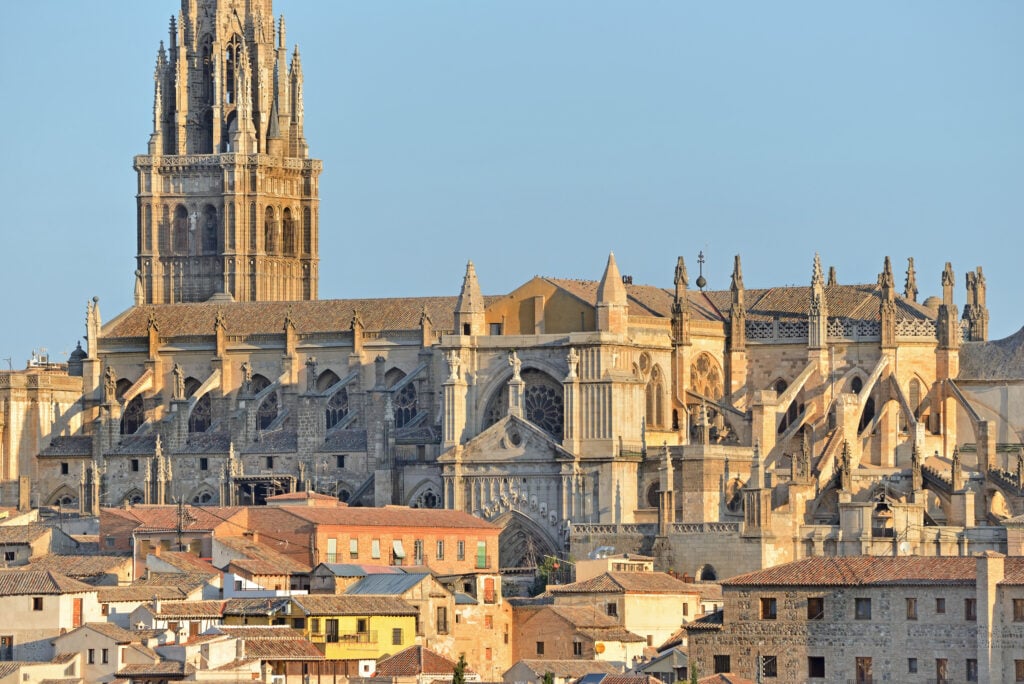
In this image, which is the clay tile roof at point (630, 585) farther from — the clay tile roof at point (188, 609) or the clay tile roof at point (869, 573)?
the clay tile roof at point (188, 609)

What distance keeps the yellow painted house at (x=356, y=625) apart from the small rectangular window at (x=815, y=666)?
12659 millimetres

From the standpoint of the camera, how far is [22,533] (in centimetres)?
11244

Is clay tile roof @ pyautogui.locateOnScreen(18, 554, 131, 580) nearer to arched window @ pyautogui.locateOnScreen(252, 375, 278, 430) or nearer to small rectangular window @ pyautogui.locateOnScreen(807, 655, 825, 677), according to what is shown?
small rectangular window @ pyautogui.locateOnScreen(807, 655, 825, 677)

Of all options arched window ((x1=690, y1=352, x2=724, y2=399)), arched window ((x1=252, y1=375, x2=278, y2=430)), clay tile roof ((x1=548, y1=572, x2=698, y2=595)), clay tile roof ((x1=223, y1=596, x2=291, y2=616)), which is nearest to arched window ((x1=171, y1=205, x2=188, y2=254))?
arched window ((x1=252, y1=375, x2=278, y2=430))

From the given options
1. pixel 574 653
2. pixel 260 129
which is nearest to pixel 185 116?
pixel 260 129

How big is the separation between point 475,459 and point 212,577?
20270 mm

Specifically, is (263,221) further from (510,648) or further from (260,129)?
(510,648)

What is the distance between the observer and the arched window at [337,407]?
420ft

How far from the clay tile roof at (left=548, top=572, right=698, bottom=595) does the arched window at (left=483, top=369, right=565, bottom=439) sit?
57.8ft

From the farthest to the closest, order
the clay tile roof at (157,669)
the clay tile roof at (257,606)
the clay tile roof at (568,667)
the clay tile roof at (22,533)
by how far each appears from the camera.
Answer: the clay tile roof at (22,533) → the clay tile roof at (257,606) → the clay tile roof at (568,667) → the clay tile roof at (157,669)

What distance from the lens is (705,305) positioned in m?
125

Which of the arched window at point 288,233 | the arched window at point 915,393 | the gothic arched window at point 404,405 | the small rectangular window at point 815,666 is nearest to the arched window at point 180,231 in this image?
the arched window at point 288,233

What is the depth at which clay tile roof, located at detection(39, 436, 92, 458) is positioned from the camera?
132 metres

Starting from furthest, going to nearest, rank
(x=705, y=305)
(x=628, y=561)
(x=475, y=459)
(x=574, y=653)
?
(x=705, y=305) < (x=475, y=459) < (x=628, y=561) < (x=574, y=653)
